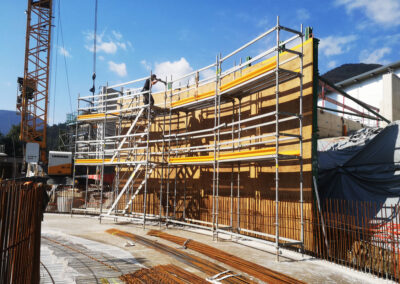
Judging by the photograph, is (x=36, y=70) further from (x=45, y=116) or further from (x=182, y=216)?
(x=182, y=216)

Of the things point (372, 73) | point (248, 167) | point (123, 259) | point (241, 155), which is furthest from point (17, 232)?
point (372, 73)

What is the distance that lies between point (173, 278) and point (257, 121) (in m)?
7.25

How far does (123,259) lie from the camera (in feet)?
28.0

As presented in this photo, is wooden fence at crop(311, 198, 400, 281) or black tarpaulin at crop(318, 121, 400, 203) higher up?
black tarpaulin at crop(318, 121, 400, 203)

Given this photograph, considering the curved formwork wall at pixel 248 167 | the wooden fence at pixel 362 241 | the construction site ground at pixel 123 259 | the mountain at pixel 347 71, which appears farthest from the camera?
the mountain at pixel 347 71

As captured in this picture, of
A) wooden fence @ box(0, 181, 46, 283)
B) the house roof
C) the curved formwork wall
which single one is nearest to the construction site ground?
the curved formwork wall

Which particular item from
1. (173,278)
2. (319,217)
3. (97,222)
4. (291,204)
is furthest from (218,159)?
(97,222)

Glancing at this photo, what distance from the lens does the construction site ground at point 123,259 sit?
726 centimetres

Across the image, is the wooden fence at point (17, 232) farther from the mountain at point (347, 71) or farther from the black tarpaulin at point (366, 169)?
the mountain at point (347, 71)

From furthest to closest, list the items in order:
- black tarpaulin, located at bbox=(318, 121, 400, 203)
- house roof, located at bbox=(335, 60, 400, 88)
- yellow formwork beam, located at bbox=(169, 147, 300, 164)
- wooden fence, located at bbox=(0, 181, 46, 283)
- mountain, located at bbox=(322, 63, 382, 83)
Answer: mountain, located at bbox=(322, 63, 382, 83), house roof, located at bbox=(335, 60, 400, 88), black tarpaulin, located at bbox=(318, 121, 400, 203), yellow formwork beam, located at bbox=(169, 147, 300, 164), wooden fence, located at bbox=(0, 181, 46, 283)

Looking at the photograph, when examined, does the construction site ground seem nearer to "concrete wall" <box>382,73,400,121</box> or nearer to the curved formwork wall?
the curved formwork wall

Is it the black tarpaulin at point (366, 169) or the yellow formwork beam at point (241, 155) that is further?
the black tarpaulin at point (366, 169)

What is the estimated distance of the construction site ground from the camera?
726 cm

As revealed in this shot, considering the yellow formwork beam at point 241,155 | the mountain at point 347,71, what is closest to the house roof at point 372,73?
the mountain at point 347,71
